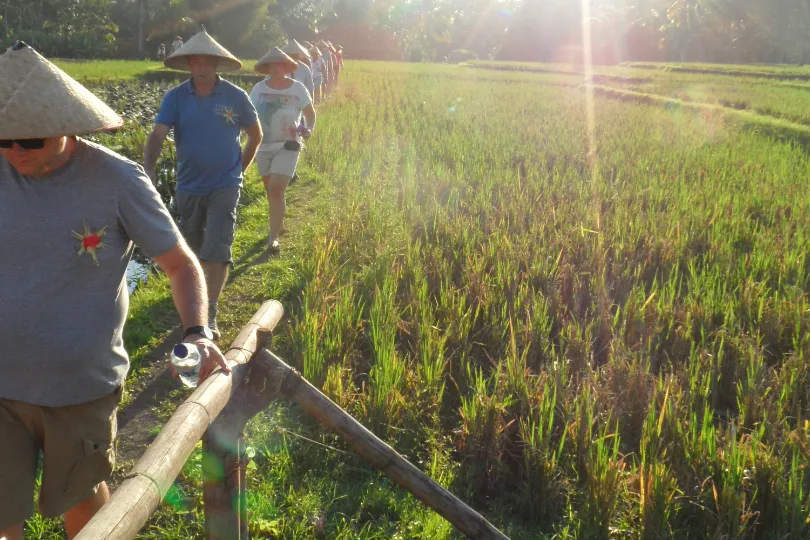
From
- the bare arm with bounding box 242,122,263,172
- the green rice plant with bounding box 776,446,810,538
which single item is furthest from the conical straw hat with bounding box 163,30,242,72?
the green rice plant with bounding box 776,446,810,538

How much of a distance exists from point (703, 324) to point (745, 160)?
594 cm

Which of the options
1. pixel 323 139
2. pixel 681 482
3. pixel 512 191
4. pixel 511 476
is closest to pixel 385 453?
pixel 511 476

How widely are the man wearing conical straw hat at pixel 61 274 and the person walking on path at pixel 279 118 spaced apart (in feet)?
11.5

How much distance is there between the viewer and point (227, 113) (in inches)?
152

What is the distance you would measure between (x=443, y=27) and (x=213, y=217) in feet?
262

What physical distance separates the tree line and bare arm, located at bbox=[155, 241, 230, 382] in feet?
36.2

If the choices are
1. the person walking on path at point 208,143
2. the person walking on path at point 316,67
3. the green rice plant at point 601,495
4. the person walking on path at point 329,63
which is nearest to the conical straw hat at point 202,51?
the person walking on path at point 208,143

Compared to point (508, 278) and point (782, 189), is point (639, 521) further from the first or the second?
point (782, 189)

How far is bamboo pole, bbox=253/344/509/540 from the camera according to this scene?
199 centimetres

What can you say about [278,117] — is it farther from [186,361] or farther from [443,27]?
[443,27]

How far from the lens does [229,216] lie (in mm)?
3986

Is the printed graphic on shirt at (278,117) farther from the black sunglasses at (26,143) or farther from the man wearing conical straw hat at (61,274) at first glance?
the black sunglasses at (26,143)

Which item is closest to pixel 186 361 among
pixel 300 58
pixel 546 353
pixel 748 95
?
pixel 546 353

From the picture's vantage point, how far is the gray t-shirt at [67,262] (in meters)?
1.68
